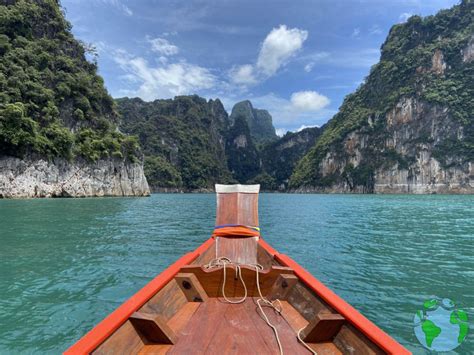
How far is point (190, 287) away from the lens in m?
3.65

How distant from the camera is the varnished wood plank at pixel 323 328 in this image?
2490 mm

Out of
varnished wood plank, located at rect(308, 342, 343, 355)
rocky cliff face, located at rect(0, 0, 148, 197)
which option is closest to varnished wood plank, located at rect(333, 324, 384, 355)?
varnished wood plank, located at rect(308, 342, 343, 355)

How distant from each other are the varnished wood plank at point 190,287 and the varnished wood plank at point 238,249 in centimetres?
245

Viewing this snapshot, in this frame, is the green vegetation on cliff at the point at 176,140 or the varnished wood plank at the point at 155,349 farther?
the green vegetation on cliff at the point at 176,140

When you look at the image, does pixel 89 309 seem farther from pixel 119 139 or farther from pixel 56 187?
pixel 119 139

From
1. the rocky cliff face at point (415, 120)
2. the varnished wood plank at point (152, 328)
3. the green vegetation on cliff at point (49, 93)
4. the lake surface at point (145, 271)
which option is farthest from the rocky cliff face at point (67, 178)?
the rocky cliff face at point (415, 120)

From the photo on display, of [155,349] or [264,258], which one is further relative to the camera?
[264,258]

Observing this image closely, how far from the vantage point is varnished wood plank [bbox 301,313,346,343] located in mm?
2490

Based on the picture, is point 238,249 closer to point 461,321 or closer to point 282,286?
point 282,286

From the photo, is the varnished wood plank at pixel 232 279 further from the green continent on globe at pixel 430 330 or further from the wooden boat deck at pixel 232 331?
the green continent on globe at pixel 430 330

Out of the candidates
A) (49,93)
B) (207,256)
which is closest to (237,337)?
(207,256)

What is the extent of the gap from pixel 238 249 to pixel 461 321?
166 inches

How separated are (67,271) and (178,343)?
5.68m

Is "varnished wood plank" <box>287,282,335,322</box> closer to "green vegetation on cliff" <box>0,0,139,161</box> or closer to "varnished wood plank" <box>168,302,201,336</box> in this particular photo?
"varnished wood plank" <box>168,302,201,336</box>
